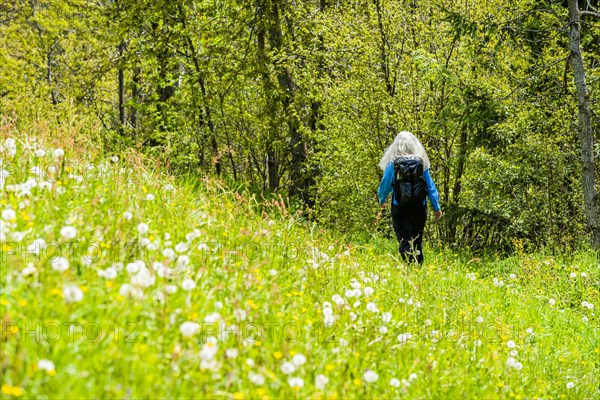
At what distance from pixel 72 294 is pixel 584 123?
952 centimetres

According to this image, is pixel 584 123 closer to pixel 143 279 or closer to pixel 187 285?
pixel 187 285

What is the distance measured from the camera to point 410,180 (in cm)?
748

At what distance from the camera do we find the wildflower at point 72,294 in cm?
249

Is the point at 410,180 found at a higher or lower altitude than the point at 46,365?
lower

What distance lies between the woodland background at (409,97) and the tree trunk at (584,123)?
3 cm

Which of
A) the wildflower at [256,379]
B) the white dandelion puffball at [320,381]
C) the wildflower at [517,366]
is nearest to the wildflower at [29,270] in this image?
the wildflower at [256,379]

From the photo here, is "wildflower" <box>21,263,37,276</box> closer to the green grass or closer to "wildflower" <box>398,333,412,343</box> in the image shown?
the green grass

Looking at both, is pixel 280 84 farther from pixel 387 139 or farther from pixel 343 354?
pixel 343 354

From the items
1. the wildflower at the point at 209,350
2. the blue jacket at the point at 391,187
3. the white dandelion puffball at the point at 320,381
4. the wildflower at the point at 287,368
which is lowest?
the blue jacket at the point at 391,187

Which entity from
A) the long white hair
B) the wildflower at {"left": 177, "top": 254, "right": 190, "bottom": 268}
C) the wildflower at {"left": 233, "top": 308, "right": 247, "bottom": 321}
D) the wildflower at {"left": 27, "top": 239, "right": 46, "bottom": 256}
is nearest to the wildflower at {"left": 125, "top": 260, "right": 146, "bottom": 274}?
the wildflower at {"left": 177, "top": 254, "right": 190, "bottom": 268}

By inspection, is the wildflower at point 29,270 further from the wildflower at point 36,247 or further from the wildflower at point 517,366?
the wildflower at point 517,366

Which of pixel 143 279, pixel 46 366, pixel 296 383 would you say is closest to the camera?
pixel 46 366

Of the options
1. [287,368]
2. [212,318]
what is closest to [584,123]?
[287,368]

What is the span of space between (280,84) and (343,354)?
35.1 feet
